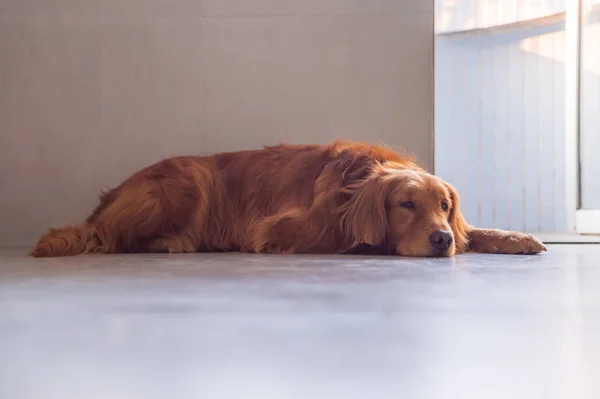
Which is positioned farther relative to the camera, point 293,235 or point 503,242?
point 293,235

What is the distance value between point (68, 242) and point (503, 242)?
157cm

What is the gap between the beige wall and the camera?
3445 millimetres

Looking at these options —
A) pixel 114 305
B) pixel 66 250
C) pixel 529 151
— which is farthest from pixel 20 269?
pixel 529 151

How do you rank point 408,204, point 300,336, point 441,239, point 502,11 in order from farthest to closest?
point 502,11, point 408,204, point 441,239, point 300,336

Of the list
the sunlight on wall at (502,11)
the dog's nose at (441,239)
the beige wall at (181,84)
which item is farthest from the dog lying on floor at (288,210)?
the sunlight on wall at (502,11)

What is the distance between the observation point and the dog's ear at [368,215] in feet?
8.10

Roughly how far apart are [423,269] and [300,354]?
111 centimetres

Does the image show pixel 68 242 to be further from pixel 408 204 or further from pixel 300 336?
pixel 300 336

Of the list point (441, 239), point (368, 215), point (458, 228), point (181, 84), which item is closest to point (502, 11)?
point (181, 84)

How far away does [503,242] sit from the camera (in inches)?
95.8

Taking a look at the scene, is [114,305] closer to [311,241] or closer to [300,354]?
[300,354]

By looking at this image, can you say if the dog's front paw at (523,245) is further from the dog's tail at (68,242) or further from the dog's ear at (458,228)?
the dog's tail at (68,242)

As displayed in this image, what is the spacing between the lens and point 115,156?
3508mm

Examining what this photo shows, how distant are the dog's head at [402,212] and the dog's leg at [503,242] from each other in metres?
0.05
